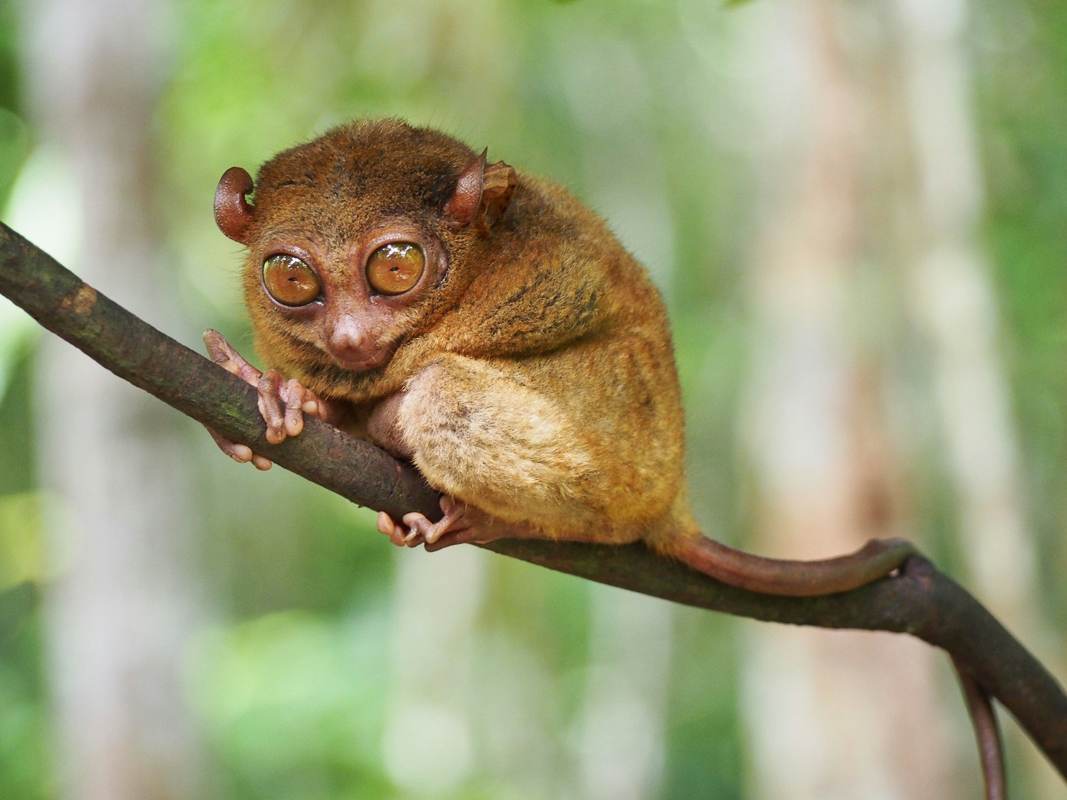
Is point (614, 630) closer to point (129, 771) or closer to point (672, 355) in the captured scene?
point (129, 771)

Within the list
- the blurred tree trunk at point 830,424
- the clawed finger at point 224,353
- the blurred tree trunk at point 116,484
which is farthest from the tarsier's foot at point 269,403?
the blurred tree trunk at point 830,424

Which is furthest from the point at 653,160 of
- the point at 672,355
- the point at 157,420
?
the point at 672,355

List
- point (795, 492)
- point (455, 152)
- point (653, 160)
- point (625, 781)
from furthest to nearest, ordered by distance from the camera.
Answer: point (653, 160), point (625, 781), point (795, 492), point (455, 152)

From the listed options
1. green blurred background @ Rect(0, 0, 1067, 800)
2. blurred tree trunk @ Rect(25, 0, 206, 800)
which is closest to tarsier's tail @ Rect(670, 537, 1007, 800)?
green blurred background @ Rect(0, 0, 1067, 800)

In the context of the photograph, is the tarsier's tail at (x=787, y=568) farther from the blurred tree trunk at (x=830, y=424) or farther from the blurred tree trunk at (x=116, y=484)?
the blurred tree trunk at (x=830, y=424)

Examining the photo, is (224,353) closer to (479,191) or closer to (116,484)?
(479,191)

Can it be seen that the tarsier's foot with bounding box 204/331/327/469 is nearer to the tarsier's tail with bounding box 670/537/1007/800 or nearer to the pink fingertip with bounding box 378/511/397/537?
the pink fingertip with bounding box 378/511/397/537
